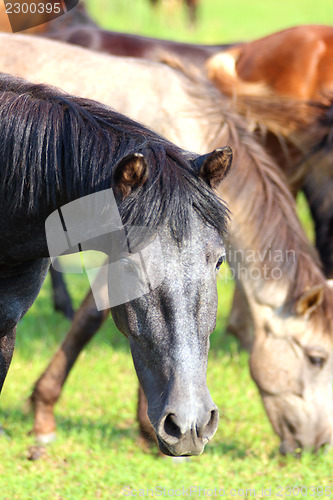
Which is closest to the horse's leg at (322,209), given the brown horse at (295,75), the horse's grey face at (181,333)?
the brown horse at (295,75)

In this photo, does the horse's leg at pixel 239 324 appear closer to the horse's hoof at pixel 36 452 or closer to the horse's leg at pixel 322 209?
the horse's leg at pixel 322 209

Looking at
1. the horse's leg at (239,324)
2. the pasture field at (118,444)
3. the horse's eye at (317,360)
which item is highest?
the horse's eye at (317,360)

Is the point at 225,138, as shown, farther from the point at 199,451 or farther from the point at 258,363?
the point at 199,451

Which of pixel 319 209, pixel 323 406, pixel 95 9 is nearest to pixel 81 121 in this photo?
pixel 323 406

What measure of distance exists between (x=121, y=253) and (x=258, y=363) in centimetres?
192

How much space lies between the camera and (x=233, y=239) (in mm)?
3604

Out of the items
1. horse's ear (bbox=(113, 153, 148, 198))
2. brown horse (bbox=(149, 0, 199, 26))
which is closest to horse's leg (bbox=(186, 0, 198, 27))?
brown horse (bbox=(149, 0, 199, 26))

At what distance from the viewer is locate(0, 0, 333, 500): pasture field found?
327cm

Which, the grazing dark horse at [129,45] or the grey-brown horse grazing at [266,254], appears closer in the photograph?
the grey-brown horse grazing at [266,254]

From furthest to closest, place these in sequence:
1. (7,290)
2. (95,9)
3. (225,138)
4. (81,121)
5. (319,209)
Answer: (95,9) < (319,209) < (225,138) < (7,290) < (81,121)

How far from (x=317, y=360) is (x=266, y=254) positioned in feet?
2.15

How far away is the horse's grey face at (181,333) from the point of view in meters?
1.89

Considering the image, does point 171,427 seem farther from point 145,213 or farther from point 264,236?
point 264,236

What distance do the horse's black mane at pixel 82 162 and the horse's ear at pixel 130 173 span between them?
0.02 m
